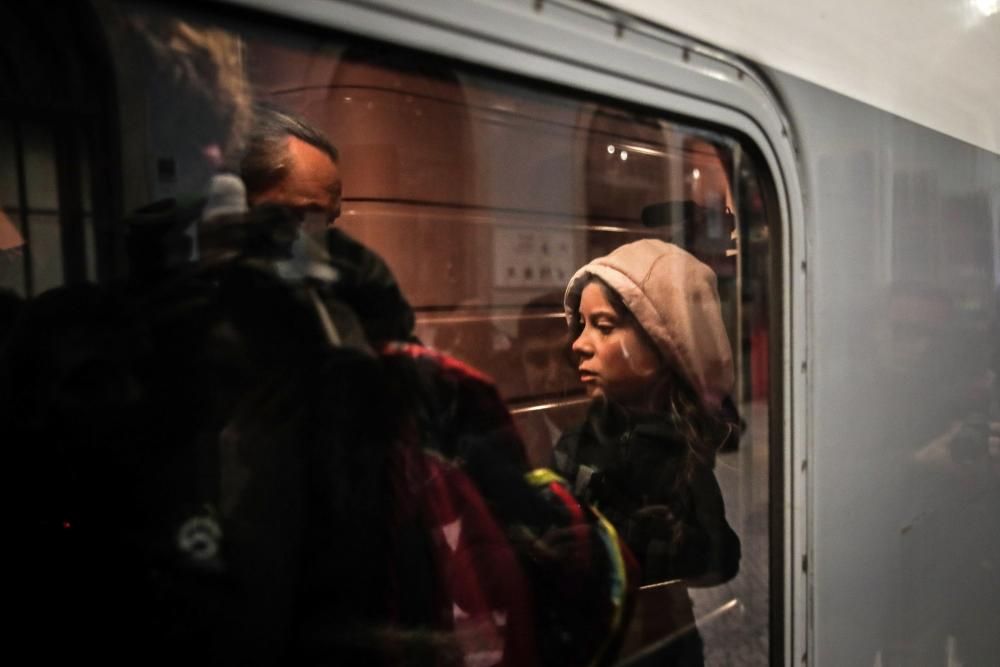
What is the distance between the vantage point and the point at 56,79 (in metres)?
0.84

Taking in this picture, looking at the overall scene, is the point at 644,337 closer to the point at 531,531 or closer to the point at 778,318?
the point at 778,318

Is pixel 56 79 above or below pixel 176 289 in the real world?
above

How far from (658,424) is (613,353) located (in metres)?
0.16

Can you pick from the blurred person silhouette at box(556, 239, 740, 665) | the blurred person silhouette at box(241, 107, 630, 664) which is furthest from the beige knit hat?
the blurred person silhouette at box(241, 107, 630, 664)

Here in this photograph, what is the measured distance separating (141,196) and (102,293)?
12 centimetres

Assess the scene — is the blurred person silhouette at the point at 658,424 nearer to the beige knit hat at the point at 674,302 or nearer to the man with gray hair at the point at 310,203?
the beige knit hat at the point at 674,302

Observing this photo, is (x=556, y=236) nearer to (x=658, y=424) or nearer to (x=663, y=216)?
(x=663, y=216)

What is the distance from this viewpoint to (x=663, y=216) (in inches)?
59.6

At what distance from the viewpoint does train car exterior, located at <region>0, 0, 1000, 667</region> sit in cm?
89

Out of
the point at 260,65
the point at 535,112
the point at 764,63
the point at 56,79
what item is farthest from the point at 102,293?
the point at 764,63

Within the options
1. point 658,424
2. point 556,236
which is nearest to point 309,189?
point 556,236

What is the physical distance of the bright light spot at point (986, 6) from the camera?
2031 mm

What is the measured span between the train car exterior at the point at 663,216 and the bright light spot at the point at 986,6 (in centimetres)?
37

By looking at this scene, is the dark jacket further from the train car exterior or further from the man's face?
the man's face
